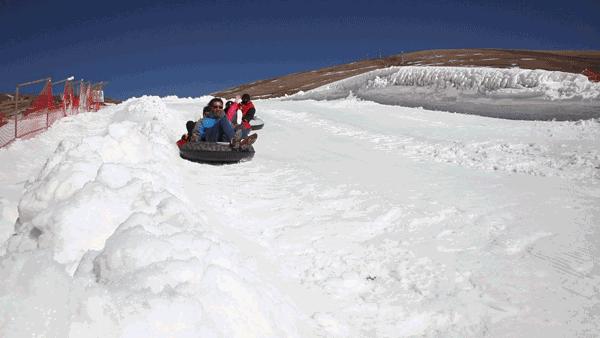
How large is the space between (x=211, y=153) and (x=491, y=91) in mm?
10284

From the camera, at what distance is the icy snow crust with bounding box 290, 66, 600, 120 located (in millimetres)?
10927

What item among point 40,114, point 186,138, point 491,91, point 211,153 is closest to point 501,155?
point 211,153

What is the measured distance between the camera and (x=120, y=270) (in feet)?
7.91

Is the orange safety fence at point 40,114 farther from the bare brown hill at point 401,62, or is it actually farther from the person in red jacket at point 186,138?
the bare brown hill at point 401,62

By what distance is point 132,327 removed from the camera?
1912mm

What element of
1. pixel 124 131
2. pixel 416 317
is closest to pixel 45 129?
pixel 124 131

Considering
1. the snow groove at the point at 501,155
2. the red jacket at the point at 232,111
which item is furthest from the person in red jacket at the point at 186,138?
the snow groove at the point at 501,155

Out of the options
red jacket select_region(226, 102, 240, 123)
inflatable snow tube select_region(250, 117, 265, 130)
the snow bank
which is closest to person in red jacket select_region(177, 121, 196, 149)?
red jacket select_region(226, 102, 240, 123)

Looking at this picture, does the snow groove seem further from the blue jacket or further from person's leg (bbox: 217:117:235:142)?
the blue jacket

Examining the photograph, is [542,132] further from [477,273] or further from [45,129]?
[45,129]

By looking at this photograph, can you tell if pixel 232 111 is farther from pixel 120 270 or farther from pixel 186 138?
pixel 120 270

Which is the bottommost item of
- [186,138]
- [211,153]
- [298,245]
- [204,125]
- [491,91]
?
[298,245]

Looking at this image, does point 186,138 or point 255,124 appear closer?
point 186,138

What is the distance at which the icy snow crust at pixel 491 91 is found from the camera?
430 inches
